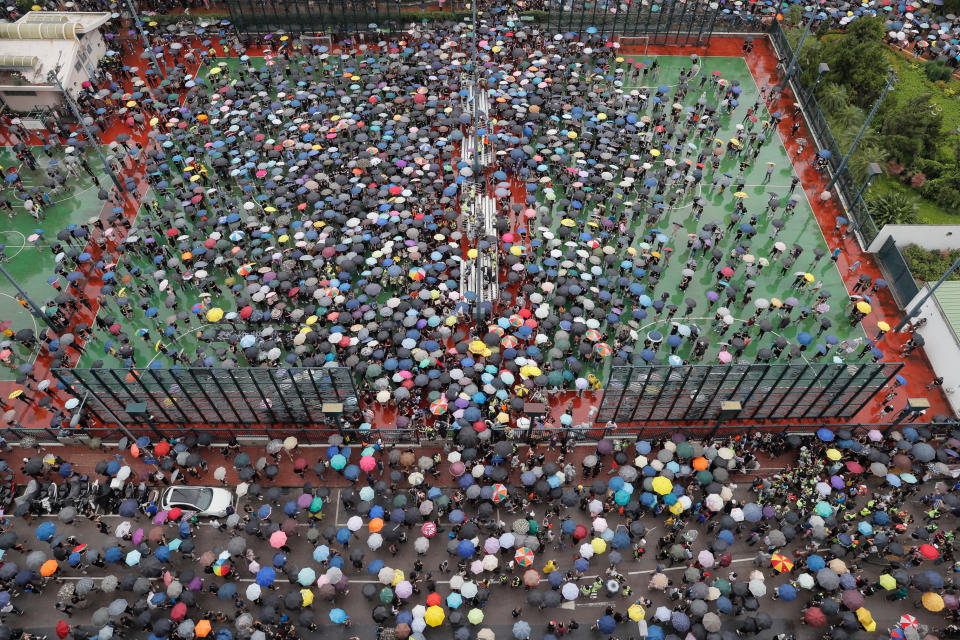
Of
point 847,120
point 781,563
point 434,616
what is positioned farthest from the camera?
point 847,120

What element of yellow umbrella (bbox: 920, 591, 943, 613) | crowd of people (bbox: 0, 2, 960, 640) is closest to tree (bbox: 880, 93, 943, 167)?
crowd of people (bbox: 0, 2, 960, 640)

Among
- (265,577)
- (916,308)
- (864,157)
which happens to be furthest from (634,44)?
(265,577)

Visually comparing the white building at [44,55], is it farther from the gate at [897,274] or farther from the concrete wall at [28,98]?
the gate at [897,274]

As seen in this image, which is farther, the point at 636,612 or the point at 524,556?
the point at 524,556

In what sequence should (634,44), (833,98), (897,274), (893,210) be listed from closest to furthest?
(897,274), (893,210), (833,98), (634,44)

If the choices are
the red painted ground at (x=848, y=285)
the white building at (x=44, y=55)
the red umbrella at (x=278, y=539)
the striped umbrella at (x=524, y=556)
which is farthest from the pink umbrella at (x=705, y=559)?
the white building at (x=44, y=55)

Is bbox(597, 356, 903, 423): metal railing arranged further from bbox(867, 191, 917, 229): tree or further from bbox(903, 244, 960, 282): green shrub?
bbox(867, 191, 917, 229): tree

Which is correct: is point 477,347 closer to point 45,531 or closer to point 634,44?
point 45,531
